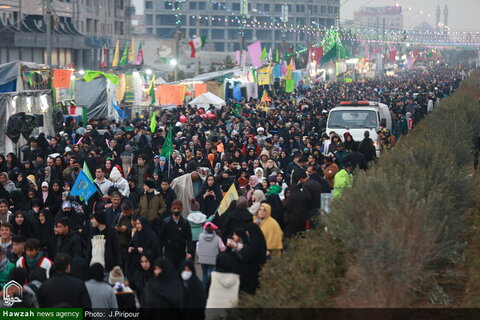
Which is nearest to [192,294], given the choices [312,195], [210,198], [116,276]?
[116,276]

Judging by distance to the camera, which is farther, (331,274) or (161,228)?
(161,228)

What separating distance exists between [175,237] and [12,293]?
3.59 meters

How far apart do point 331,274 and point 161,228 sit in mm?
2929

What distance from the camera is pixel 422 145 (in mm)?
15523

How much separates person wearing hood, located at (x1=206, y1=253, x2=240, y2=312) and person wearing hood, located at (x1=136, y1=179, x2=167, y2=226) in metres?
4.12

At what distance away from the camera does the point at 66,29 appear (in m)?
76.1

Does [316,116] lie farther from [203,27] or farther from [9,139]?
[203,27]

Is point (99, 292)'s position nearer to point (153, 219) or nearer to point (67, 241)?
point (67, 241)

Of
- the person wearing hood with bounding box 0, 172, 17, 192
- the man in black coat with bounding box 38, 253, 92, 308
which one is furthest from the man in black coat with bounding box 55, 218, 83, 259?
the person wearing hood with bounding box 0, 172, 17, 192

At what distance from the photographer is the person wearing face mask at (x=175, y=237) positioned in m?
12.3

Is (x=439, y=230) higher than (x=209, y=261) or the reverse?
higher

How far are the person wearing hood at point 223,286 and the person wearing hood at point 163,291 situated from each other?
45 cm

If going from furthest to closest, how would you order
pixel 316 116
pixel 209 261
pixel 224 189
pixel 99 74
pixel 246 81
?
1. pixel 246 81
2. pixel 99 74
3. pixel 316 116
4. pixel 224 189
5. pixel 209 261

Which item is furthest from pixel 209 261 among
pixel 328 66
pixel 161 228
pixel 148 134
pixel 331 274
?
pixel 328 66
